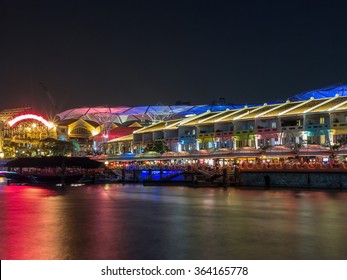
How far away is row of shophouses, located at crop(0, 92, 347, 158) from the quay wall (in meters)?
8.00

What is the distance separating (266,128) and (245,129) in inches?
199

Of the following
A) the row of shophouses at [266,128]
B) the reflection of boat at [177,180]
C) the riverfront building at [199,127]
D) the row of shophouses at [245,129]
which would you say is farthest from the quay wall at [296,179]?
the row of shophouses at [245,129]

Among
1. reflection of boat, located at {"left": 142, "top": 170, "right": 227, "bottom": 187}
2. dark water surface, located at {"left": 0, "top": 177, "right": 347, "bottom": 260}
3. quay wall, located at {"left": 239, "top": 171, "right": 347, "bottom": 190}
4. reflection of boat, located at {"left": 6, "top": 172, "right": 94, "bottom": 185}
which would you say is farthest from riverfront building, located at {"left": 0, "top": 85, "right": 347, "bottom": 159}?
dark water surface, located at {"left": 0, "top": 177, "right": 347, "bottom": 260}

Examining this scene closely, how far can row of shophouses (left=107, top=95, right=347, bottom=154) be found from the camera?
6662cm

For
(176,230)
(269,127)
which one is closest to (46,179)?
(269,127)

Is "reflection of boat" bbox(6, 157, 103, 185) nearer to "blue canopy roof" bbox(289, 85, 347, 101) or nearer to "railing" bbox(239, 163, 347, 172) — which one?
"railing" bbox(239, 163, 347, 172)

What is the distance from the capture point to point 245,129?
79.2 metres

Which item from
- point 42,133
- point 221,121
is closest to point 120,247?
point 221,121

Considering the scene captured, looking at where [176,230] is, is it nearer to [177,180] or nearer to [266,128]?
[177,180]

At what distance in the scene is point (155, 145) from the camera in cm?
9344

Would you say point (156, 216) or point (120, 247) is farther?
point (156, 216)

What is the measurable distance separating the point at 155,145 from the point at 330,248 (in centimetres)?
7425

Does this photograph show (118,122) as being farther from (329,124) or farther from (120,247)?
(120,247)

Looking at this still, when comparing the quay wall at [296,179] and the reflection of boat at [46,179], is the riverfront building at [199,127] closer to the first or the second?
the quay wall at [296,179]
